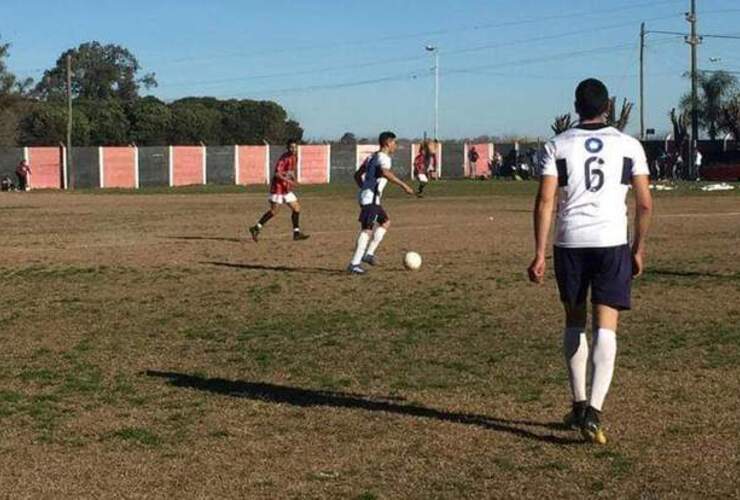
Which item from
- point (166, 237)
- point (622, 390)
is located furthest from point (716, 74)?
point (622, 390)

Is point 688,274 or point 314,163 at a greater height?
point 314,163

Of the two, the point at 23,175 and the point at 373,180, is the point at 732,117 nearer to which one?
the point at 23,175

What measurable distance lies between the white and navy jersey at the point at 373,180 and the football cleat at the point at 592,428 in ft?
30.3

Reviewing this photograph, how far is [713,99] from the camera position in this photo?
83000mm

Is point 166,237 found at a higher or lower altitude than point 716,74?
lower

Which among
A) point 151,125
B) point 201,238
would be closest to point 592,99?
point 201,238

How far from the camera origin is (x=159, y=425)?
6.97m

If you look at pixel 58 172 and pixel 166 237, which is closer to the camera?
pixel 166 237

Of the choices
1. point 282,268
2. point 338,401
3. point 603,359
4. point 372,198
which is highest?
point 372,198

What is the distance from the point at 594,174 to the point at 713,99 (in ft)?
264

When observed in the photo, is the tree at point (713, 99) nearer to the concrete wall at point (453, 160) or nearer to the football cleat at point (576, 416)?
the concrete wall at point (453, 160)

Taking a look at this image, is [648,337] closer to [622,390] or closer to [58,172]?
[622,390]

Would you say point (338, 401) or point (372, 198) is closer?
point (338, 401)

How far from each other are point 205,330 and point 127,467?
4574 mm
